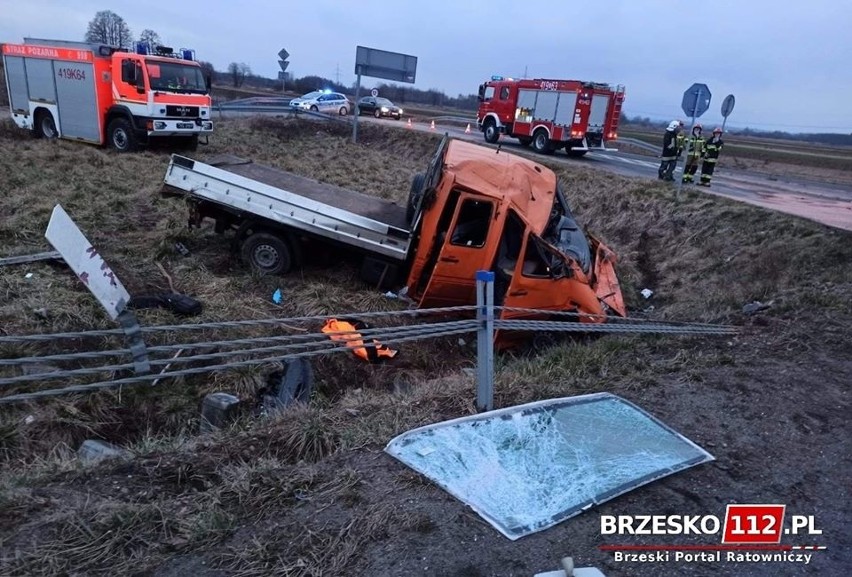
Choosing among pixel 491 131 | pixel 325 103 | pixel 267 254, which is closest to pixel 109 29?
pixel 325 103

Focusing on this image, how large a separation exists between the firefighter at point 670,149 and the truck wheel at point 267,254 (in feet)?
32.6

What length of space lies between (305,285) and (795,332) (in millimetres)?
5420

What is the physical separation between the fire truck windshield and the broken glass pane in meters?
14.4

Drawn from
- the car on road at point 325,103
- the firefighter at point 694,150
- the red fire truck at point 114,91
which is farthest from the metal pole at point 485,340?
the car on road at point 325,103

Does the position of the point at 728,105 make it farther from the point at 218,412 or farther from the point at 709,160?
the point at 218,412

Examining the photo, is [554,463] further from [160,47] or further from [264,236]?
[160,47]

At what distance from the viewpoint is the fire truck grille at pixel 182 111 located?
1486 centimetres

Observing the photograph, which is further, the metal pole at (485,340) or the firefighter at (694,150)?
the firefighter at (694,150)

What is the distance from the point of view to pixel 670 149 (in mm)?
13609

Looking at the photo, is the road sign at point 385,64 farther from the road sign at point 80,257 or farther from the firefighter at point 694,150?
the road sign at point 80,257

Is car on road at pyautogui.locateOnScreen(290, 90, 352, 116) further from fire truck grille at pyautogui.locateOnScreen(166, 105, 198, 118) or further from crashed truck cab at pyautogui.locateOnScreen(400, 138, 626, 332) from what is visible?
crashed truck cab at pyautogui.locateOnScreen(400, 138, 626, 332)

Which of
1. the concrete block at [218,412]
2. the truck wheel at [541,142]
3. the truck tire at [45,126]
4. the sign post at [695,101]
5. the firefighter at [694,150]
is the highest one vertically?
the sign post at [695,101]

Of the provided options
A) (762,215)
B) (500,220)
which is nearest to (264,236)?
(500,220)

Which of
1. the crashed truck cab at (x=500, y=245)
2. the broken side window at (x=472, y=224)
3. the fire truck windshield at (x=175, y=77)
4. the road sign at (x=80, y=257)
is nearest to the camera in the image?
the road sign at (x=80, y=257)
